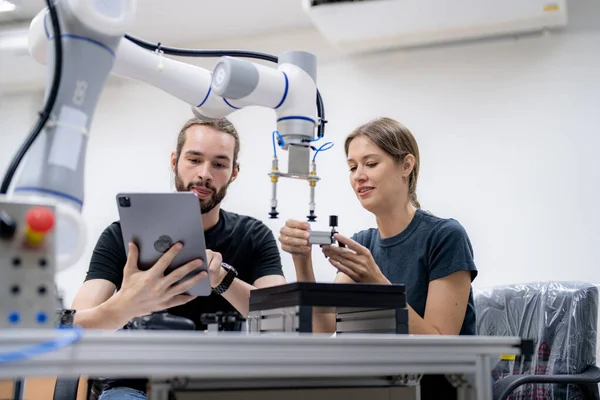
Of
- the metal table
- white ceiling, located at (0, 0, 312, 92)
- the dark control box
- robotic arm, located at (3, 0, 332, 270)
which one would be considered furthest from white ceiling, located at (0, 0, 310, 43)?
the metal table

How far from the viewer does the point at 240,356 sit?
82 cm

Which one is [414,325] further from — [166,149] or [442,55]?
[166,149]

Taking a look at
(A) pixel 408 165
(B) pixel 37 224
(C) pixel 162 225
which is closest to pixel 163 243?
(C) pixel 162 225

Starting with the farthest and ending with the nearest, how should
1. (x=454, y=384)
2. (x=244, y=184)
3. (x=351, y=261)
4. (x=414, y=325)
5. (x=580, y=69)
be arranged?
(x=244, y=184)
(x=580, y=69)
(x=414, y=325)
(x=351, y=261)
(x=454, y=384)

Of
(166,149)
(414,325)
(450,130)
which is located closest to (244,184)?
(166,149)

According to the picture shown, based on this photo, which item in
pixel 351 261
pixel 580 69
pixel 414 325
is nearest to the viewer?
pixel 351 261

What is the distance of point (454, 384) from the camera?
1096 millimetres

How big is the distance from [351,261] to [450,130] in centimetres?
226

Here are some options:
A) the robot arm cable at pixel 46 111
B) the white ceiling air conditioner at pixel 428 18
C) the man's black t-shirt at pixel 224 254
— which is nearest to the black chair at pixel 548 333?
the man's black t-shirt at pixel 224 254

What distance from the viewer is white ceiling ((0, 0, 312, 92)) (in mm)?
3734

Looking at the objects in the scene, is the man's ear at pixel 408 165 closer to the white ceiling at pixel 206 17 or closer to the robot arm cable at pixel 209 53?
the robot arm cable at pixel 209 53

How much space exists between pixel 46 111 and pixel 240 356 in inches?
17.1

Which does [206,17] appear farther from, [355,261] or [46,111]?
[46,111]

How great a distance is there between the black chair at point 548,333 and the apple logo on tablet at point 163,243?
115 cm
